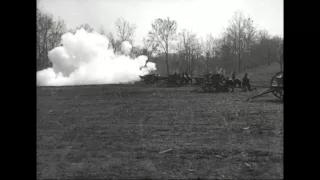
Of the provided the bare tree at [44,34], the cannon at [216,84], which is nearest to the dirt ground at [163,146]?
the bare tree at [44,34]

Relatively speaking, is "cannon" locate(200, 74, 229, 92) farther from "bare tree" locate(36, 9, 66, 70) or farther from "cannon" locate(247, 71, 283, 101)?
"bare tree" locate(36, 9, 66, 70)

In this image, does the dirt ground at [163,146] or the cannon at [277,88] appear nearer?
the dirt ground at [163,146]

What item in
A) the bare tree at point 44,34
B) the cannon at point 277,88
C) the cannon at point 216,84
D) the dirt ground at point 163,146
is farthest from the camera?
the cannon at point 216,84

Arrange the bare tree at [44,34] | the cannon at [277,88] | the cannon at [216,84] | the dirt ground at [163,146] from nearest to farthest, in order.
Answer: the dirt ground at [163,146] < the bare tree at [44,34] < the cannon at [277,88] < the cannon at [216,84]

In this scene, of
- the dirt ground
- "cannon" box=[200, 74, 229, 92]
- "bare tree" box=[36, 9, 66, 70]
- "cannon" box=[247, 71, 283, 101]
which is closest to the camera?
the dirt ground

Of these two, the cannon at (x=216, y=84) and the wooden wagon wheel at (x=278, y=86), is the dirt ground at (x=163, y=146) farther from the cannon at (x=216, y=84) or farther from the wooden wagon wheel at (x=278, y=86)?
the cannon at (x=216, y=84)

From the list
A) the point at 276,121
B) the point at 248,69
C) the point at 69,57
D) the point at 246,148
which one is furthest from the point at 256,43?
the point at 69,57

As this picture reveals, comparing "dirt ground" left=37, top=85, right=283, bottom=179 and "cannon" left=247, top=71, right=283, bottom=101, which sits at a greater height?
"cannon" left=247, top=71, right=283, bottom=101

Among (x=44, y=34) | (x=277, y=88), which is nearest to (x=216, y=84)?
(x=277, y=88)

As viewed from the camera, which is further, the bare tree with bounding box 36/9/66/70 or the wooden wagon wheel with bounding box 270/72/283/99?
the wooden wagon wheel with bounding box 270/72/283/99

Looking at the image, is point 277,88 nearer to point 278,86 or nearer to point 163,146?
point 278,86

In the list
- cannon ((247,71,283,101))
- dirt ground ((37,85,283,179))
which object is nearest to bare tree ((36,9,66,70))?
dirt ground ((37,85,283,179))

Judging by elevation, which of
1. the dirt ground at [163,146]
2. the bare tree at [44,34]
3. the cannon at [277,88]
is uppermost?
the bare tree at [44,34]
